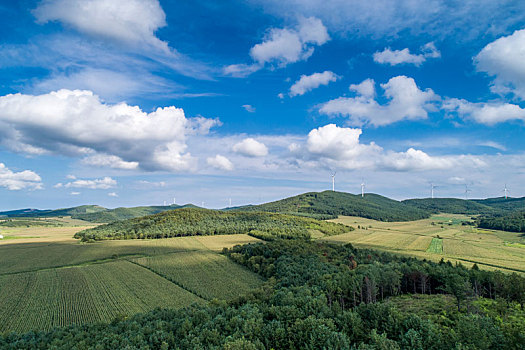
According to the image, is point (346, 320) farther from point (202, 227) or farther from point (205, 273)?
point (202, 227)

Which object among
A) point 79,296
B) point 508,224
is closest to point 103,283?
point 79,296

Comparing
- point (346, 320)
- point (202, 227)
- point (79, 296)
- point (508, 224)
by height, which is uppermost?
point (508, 224)

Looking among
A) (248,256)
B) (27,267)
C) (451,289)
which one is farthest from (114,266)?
(451,289)

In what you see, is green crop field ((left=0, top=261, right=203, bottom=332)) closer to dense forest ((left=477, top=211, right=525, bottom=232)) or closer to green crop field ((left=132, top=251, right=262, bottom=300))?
green crop field ((left=132, top=251, right=262, bottom=300))

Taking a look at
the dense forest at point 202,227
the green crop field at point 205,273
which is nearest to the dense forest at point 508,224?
the dense forest at point 202,227

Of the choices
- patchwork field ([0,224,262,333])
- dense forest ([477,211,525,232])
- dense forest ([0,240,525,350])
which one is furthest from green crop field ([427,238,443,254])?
dense forest ([477,211,525,232])

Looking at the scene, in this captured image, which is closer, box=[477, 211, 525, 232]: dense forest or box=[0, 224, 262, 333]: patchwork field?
box=[0, 224, 262, 333]: patchwork field

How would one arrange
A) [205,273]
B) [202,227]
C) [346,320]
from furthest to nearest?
[202,227] < [205,273] < [346,320]
